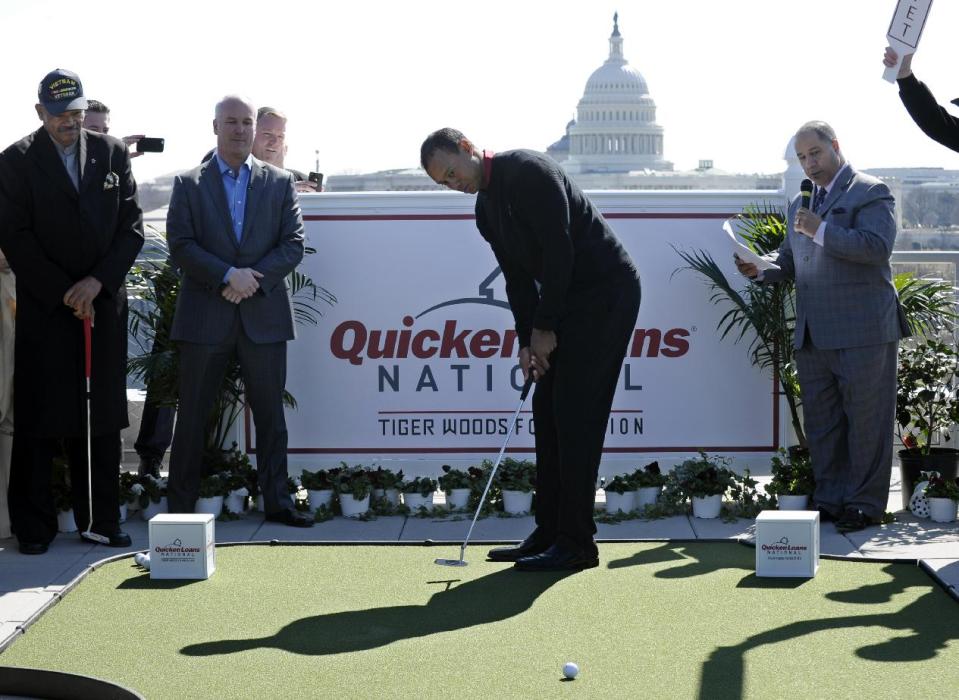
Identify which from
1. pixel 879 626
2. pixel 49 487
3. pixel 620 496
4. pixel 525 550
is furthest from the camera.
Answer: pixel 620 496

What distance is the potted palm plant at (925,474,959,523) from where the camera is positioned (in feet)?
22.8

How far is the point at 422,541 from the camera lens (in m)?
6.38

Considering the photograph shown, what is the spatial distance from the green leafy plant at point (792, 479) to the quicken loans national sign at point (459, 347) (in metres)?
0.51

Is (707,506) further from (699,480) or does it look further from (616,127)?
(616,127)

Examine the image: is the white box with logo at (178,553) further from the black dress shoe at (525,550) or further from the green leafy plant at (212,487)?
the green leafy plant at (212,487)

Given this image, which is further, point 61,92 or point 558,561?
point 61,92

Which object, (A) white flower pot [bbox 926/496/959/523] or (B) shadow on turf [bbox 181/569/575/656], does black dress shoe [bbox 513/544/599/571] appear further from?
(A) white flower pot [bbox 926/496/959/523]

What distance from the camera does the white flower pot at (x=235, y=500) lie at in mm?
7137

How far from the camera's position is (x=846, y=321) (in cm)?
663

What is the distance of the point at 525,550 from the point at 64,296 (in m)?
2.18

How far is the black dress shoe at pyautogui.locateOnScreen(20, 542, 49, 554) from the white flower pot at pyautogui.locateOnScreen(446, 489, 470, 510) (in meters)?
1.89

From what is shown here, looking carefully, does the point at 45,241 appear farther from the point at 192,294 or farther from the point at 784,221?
the point at 784,221

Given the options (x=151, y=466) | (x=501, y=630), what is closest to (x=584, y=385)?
(x=501, y=630)

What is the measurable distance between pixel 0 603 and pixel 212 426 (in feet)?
7.45
